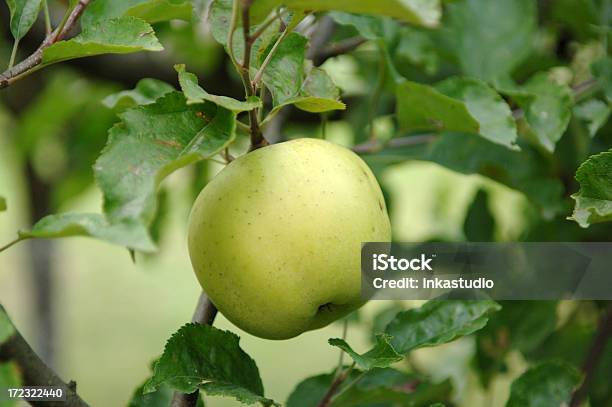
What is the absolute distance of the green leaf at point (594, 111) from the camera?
92cm

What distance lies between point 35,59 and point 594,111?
61 cm

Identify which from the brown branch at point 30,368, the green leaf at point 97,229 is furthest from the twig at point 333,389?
the green leaf at point 97,229

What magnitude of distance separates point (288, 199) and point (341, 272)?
0.07 m

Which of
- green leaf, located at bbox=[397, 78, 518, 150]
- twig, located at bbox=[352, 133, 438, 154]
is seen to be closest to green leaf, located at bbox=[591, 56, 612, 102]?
green leaf, located at bbox=[397, 78, 518, 150]

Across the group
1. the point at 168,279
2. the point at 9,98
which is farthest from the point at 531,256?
the point at 168,279

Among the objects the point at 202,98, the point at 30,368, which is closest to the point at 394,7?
the point at 202,98

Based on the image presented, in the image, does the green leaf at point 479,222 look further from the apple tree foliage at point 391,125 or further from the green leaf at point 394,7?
the green leaf at point 394,7

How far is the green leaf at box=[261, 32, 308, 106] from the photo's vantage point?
671 millimetres

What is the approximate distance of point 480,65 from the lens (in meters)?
1.10

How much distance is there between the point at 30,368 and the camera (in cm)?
61

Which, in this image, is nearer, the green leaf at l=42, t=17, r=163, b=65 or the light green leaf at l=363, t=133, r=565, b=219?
the green leaf at l=42, t=17, r=163, b=65

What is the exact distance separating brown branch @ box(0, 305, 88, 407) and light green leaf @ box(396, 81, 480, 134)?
1.41 feet

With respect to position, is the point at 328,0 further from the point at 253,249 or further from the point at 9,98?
the point at 9,98

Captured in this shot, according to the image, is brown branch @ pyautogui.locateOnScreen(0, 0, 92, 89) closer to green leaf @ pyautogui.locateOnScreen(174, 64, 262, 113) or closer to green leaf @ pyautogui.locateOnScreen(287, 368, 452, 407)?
green leaf @ pyautogui.locateOnScreen(174, 64, 262, 113)
